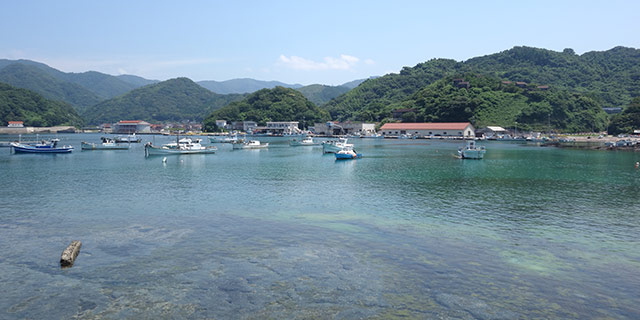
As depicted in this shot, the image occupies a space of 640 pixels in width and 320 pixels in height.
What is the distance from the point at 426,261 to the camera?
18.0 metres

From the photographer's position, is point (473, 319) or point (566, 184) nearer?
point (473, 319)

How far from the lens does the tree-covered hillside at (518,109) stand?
532 feet

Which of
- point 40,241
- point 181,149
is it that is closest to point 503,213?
point 40,241

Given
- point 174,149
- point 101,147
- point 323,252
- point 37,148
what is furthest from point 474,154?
point 101,147

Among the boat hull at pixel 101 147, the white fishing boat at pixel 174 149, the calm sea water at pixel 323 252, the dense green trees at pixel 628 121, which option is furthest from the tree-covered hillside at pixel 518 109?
the calm sea water at pixel 323 252

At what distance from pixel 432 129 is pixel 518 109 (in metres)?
40.4

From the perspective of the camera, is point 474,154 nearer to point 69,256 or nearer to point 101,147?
point 69,256

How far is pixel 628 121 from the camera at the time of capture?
131625 millimetres

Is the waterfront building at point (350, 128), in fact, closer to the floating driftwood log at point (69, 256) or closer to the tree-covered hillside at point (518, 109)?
the tree-covered hillside at point (518, 109)

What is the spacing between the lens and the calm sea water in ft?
45.2

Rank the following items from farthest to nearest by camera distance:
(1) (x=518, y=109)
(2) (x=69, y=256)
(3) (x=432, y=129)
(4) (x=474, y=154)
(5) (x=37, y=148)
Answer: (1) (x=518, y=109) → (3) (x=432, y=129) → (5) (x=37, y=148) → (4) (x=474, y=154) → (2) (x=69, y=256)

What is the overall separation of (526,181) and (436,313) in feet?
117

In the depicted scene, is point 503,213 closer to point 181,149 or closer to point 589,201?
point 589,201

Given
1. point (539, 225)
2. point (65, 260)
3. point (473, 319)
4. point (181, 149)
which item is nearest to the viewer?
point (473, 319)
